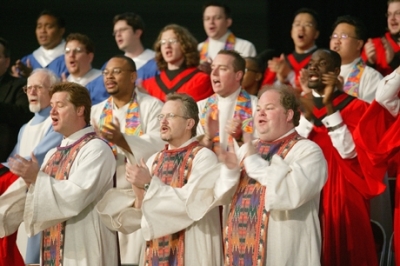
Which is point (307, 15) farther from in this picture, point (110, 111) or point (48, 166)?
point (48, 166)

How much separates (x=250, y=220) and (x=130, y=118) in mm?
2058

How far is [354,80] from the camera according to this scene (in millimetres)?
8305

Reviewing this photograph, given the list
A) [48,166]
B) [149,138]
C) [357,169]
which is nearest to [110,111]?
[149,138]

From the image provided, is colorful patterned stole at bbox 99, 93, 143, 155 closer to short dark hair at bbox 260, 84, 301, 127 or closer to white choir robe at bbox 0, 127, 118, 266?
white choir robe at bbox 0, 127, 118, 266

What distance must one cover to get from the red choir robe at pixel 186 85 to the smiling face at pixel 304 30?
3.62 ft

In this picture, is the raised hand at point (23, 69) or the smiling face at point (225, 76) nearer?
the smiling face at point (225, 76)

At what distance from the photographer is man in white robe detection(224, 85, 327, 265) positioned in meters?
6.02

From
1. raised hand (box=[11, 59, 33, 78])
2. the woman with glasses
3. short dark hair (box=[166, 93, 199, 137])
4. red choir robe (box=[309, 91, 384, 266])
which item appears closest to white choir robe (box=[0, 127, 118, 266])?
short dark hair (box=[166, 93, 199, 137])

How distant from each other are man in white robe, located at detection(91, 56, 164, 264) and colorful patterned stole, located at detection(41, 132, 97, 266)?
77 centimetres

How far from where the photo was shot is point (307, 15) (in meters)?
→ 9.29

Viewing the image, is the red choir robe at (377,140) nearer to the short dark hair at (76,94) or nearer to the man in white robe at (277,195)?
the man in white robe at (277,195)

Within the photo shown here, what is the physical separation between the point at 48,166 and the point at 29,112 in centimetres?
186

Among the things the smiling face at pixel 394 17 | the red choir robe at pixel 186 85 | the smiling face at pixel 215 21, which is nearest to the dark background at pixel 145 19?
the smiling face at pixel 215 21

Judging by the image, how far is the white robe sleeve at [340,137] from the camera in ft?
23.7
